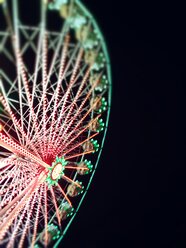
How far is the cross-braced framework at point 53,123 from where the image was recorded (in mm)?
4852

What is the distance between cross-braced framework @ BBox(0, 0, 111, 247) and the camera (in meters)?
4.85

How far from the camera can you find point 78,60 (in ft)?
17.7

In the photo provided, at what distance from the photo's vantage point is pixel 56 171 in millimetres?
6246

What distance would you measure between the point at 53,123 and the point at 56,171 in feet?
2.88

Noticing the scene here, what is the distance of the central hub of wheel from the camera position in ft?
20.0

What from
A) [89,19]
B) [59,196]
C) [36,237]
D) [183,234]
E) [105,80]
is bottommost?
[183,234]

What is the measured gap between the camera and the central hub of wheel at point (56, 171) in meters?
6.11

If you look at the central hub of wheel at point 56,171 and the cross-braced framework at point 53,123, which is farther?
the central hub of wheel at point 56,171

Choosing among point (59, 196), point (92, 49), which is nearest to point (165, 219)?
point (59, 196)

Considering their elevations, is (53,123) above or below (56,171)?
above

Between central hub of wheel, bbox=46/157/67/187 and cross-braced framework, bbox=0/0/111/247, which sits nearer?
cross-braced framework, bbox=0/0/111/247

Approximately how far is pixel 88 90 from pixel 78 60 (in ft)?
2.45

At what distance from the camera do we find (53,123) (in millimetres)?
6020

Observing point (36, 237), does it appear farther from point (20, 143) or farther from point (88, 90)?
point (88, 90)
